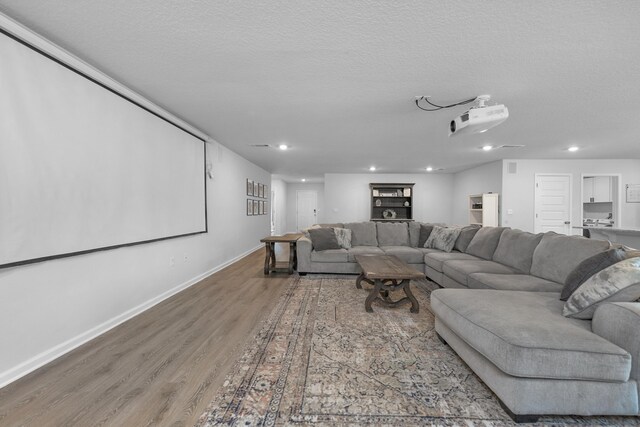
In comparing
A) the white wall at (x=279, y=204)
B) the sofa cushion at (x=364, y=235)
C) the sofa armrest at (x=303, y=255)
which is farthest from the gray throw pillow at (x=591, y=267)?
the white wall at (x=279, y=204)

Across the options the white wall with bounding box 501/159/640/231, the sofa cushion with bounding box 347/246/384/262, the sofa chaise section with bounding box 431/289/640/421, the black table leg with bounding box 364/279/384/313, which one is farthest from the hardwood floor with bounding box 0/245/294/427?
the white wall with bounding box 501/159/640/231

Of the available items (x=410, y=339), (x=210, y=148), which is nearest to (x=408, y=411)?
(x=410, y=339)

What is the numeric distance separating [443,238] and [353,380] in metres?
3.60

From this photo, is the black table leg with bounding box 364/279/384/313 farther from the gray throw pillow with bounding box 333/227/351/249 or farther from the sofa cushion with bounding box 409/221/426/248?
the sofa cushion with bounding box 409/221/426/248

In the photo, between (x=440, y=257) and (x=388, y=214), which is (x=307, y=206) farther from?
(x=440, y=257)

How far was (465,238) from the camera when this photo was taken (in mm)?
4477

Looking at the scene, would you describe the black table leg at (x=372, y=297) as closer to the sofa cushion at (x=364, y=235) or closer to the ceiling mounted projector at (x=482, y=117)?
the ceiling mounted projector at (x=482, y=117)

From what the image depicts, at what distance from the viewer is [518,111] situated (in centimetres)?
320

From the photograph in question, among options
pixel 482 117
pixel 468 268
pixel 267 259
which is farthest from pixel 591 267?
pixel 267 259

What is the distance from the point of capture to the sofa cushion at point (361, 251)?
4.54 metres

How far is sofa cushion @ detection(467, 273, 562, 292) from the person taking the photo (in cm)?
253

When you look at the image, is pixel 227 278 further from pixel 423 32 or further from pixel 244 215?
pixel 423 32

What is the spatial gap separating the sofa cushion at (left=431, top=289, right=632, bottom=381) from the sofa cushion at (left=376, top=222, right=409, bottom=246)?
11.3ft

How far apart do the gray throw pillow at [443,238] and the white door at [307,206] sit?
7.25 metres
